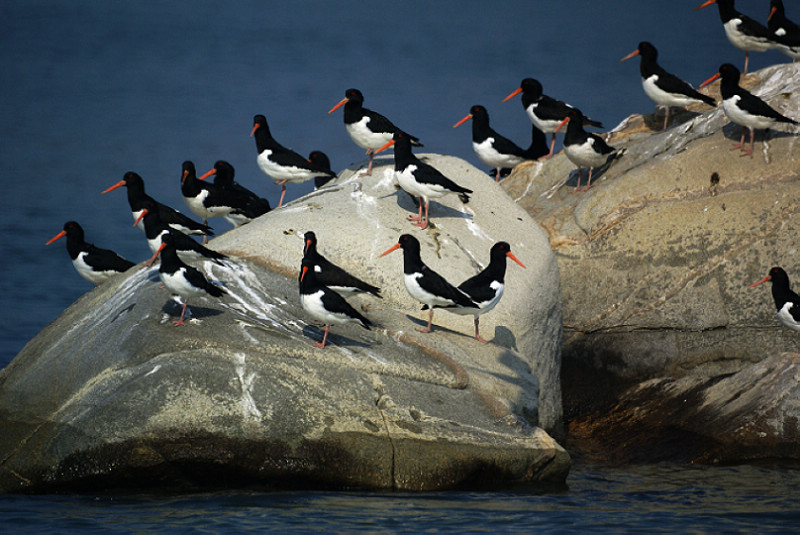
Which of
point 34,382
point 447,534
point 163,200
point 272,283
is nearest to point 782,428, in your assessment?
point 447,534

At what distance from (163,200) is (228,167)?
40.8 feet

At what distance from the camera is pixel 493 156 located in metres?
16.6

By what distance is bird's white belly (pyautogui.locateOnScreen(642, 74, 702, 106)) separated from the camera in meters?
16.9

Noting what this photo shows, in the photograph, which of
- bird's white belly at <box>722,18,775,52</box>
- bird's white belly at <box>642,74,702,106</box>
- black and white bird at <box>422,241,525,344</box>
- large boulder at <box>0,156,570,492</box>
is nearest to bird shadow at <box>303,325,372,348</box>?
large boulder at <box>0,156,570,492</box>

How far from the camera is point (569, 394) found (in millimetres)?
13203

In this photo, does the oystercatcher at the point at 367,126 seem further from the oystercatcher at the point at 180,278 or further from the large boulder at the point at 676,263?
the oystercatcher at the point at 180,278

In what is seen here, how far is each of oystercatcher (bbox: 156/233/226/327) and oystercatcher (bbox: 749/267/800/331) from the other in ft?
22.4

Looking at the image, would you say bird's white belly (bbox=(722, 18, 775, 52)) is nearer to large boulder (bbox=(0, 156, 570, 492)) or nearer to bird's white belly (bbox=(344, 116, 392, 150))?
bird's white belly (bbox=(344, 116, 392, 150))

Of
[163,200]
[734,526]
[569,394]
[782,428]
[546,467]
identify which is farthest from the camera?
[163,200]

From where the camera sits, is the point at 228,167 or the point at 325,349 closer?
the point at 325,349

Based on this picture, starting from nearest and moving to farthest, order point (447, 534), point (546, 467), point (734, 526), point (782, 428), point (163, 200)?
point (447, 534) → point (734, 526) → point (546, 467) → point (782, 428) → point (163, 200)

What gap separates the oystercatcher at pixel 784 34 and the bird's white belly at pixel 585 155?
4347mm

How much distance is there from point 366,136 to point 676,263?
180 inches

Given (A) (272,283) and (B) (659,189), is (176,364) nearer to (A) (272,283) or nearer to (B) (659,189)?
(A) (272,283)
